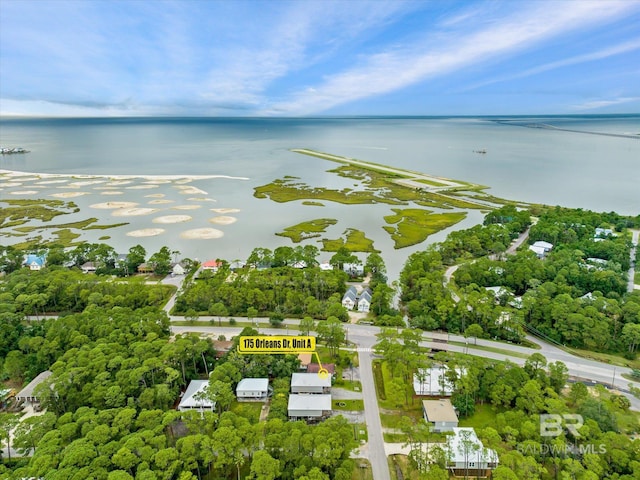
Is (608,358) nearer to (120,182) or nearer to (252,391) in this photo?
(252,391)

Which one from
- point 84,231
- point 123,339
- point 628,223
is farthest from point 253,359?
point 628,223

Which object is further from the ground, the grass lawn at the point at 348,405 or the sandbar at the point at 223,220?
the sandbar at the point at 223,220

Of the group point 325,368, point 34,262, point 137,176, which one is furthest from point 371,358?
point 137,176

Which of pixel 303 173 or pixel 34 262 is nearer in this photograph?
pixel 34 262

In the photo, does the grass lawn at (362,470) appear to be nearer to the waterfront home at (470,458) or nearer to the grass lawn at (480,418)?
Result: the waterfront home at (470,458)

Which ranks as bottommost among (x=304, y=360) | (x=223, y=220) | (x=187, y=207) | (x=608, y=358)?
(x=304, y=360)

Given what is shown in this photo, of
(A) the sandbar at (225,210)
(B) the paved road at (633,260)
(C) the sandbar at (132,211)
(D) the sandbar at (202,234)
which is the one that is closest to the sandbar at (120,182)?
(C) the sandbar at (132,211)
